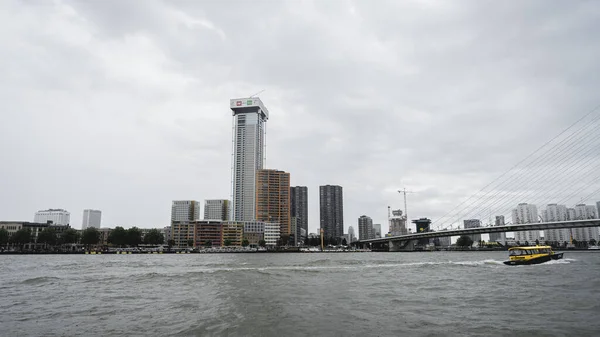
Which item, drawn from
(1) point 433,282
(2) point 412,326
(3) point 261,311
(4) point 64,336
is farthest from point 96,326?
(1) point 433,282

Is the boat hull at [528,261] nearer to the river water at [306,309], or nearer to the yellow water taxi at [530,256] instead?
the yellow water taxi at [530,256]

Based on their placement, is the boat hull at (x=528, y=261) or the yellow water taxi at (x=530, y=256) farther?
the yellow water taxi at (x=530, y=256)

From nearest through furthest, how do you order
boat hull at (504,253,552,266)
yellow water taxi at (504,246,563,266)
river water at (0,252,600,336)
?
river water at (0,252,600,336), boat hull at (504,253,552,266), yellow water taxi at (504,246,563,266)

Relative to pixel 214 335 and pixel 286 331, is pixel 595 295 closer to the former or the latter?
pixel 286 331

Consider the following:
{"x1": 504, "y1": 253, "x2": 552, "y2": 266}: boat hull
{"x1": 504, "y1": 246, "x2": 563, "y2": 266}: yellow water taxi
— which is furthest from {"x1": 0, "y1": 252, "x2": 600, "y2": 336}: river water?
{"x1": 504, "y1": 246, "x2": 563, "y2": 266}: yellow water taxi

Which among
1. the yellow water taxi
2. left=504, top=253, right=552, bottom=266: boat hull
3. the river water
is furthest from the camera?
the yellow water taxi

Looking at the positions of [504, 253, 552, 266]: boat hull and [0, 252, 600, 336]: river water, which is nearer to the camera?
[0, 252, 600, 336]: river water

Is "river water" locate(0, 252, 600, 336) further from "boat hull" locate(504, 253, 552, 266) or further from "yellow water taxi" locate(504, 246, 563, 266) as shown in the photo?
"yellow water taxi" locate(504, 246, 563, 266)

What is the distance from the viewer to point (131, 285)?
106 ft

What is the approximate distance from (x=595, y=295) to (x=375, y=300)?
14502 mm

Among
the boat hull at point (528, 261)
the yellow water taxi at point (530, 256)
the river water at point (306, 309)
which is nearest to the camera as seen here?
the river water at point (306, 309)

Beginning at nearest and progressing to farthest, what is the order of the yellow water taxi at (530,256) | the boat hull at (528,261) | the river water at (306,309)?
the river water at (306,309) < the boat hull at (528,261) < the yellow water taxi at (530,256)

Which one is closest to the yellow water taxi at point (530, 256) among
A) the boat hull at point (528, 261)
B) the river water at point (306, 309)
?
the boat hull at point (528, 261)

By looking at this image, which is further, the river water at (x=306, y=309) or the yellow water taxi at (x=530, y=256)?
the yellow water taxi at (x=530, y=256)
